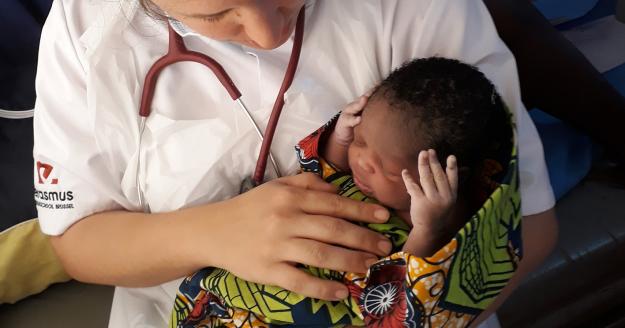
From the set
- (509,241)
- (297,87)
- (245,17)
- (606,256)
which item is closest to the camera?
(245,17)

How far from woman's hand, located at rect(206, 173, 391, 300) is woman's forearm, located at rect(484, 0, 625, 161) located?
72 cm

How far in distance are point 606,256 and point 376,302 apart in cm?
84

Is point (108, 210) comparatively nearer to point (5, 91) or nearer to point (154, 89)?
point (154, 89)

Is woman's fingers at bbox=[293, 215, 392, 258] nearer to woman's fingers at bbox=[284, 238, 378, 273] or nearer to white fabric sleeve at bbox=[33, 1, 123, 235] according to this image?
woman's fingers at bbox=[284, 238, 378, 273]

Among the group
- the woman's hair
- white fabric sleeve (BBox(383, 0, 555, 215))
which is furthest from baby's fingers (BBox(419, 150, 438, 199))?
the woman's hair

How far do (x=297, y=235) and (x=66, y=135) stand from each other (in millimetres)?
423

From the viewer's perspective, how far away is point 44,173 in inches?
40.4

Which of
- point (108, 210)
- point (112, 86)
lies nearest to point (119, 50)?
point (112, 86)

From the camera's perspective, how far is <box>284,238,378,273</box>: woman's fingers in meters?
0.85

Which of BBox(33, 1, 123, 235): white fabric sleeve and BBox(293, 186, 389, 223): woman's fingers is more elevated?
BBox(33, 1, 123, 235): white fabric sleeve

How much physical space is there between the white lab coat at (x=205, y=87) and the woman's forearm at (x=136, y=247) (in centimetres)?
6

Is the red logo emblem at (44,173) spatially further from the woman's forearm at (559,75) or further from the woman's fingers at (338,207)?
the woman's forearm at (559,75)

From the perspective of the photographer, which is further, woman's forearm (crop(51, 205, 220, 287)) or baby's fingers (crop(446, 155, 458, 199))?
woman's forearm (crop(51, 205, 220, 287))

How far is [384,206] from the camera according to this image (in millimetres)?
922
